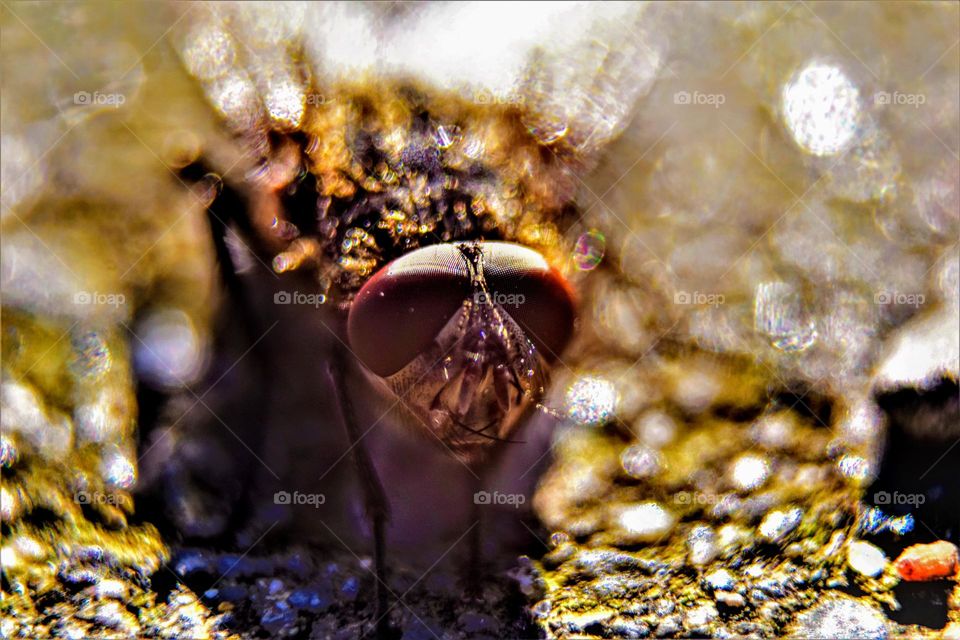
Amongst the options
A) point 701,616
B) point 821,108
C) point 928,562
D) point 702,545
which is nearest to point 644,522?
point 702,545

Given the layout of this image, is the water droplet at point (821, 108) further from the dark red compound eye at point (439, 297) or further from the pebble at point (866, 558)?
the pebble at point (866, 558)

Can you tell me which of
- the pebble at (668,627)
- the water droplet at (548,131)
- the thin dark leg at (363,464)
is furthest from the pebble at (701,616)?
the water droplet at (548,131)

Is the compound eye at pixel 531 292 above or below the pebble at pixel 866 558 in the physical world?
above

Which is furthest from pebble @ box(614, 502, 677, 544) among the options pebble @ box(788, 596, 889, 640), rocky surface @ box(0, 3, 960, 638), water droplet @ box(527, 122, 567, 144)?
water droplet @ box(527, 122, 567, 144)

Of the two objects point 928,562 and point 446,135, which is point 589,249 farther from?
point 928,562

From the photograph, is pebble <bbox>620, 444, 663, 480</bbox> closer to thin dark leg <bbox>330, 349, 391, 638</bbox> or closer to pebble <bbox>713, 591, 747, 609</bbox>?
pebble <bbox>713, 591, 747, 609</bbox>

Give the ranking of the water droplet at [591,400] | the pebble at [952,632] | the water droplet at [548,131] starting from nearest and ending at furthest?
the pebble at [952,632], the water droplet at [548,131], the water droplet at [591,400]
